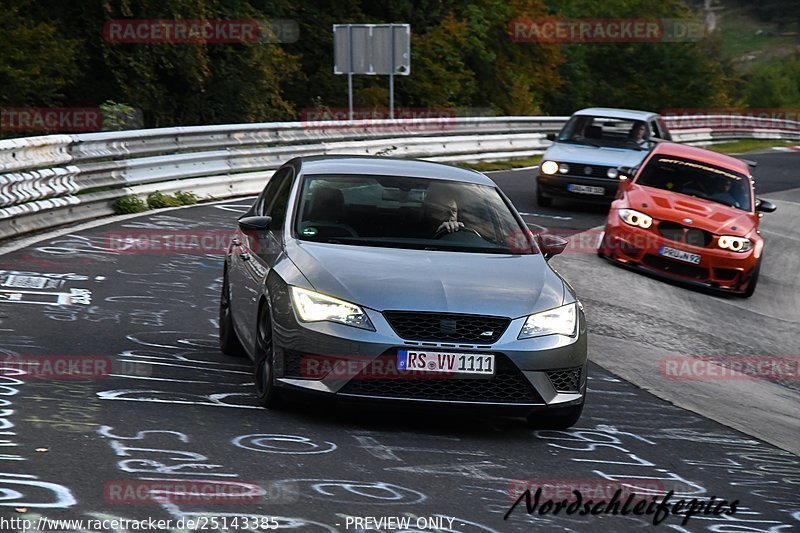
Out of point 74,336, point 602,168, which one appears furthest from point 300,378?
point 602,168

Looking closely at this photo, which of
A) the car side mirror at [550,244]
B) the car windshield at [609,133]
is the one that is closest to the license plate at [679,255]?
the car windshield at [609,133]

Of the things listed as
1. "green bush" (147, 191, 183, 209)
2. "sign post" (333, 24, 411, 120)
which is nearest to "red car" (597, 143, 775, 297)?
"green bush" (147, 191, 183, 209)

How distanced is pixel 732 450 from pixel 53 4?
84.1 feet

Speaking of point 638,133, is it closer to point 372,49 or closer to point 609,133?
point 609,133

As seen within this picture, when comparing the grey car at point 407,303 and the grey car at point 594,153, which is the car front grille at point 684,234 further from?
the grey car at point 407,303

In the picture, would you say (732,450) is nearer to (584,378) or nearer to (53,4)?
(584,378)

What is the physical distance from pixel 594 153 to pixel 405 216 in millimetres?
13938

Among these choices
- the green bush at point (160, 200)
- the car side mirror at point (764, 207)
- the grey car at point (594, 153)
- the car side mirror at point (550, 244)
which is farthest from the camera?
the grey car at point (594, 153)

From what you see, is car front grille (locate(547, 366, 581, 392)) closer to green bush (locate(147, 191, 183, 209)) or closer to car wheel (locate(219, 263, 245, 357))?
car wheel (locate(219, 263, 245, 357))

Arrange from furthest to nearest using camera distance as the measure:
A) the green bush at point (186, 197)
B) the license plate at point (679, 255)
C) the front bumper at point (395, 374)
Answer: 1. the green bush at point (186, 197)
2. the license plate at point (679, 255)
3. the front bumper at point (395, 374)

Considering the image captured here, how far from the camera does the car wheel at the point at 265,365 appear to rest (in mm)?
7656

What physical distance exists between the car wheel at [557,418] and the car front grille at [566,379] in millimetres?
114

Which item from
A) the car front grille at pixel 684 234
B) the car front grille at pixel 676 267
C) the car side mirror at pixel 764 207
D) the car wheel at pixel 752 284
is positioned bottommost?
the car wheel at pixel 752 284

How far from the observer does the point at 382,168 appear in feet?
29.9
